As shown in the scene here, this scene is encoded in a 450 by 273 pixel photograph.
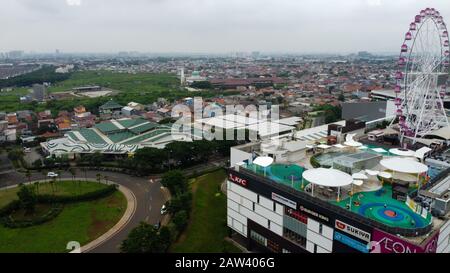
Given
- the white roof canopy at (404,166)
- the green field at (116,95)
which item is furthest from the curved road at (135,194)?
the green field at (116,95)

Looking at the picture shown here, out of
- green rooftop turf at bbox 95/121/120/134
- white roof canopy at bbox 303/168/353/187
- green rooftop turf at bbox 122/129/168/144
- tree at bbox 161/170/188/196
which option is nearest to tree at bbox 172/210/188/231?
tree at bbox 161/170/188/196

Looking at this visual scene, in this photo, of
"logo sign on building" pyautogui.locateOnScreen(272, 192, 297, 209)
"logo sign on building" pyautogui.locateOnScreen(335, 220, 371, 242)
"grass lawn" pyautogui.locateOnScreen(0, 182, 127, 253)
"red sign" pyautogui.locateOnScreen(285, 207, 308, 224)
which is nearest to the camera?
"logo sign on building" pyautogui.locateOnScreen(335, 220, 371, 242)

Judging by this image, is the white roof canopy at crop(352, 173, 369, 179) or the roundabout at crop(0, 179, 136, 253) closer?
the white roof canopy at crop(352, 173, 369, 179)

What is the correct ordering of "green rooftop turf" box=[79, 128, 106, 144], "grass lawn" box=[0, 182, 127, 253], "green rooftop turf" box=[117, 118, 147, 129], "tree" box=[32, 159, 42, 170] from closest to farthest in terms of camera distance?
"grass lawn" box=[0, 182, 127, 253] < "tree" box=[32, 159, 42, 170] < "green rooftop turf" box=[79, 128, 106, 144] < "green rooftop turf" box=[117, 118, 147, 129]

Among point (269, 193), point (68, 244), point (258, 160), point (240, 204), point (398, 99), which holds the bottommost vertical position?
point (68, 244)

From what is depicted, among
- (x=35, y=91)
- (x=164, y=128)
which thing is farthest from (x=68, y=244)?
(x=35, y=91)

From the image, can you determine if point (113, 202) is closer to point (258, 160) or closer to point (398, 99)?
point (258, 160)

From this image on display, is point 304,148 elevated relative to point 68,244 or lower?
elevated

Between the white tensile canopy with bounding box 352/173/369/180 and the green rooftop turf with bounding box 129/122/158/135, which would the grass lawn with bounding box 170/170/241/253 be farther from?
the green rooftop turf with bounding box 129/122/158/135
